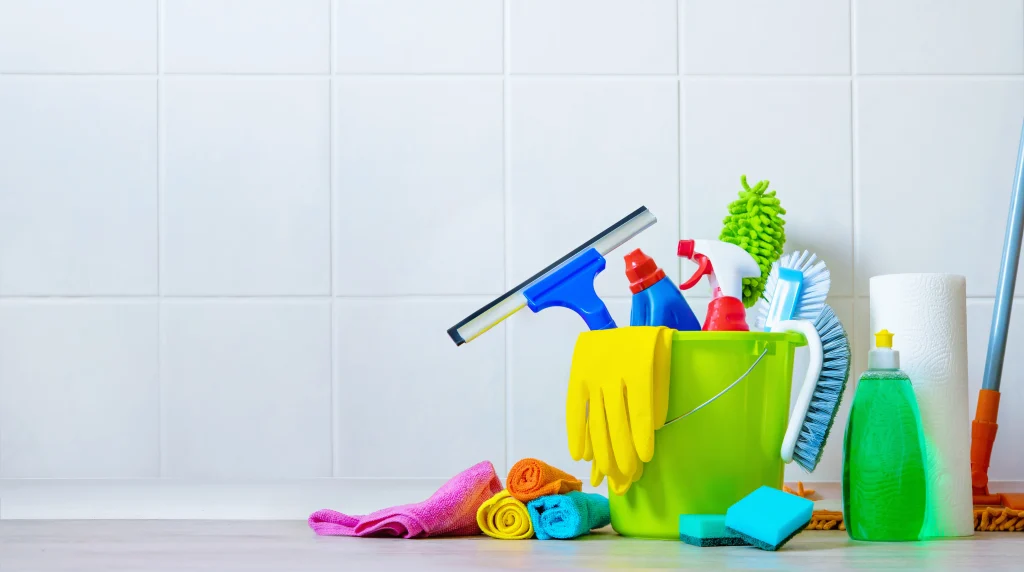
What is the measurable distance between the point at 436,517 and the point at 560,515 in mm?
119

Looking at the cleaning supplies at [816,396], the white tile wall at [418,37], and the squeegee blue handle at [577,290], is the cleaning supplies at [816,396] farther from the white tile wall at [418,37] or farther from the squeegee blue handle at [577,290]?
the white tile wall at [418,37]

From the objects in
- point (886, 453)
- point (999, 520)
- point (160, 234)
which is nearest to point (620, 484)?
point (886, 453)

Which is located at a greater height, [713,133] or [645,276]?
[713,133]

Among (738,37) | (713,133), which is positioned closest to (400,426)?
(713,133)

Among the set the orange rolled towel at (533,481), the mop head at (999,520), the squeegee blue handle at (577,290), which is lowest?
the mop head at (999,520)

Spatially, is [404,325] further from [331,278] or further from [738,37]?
[738,37]

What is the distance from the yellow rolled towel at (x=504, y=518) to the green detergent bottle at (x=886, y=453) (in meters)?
0.31

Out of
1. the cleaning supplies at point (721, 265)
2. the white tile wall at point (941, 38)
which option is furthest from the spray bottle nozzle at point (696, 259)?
Answer: the white tile wall at point (941, 38)

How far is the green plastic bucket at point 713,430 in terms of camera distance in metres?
0.81

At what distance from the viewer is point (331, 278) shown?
46.3 inches

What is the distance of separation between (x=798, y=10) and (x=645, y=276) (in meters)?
0.55

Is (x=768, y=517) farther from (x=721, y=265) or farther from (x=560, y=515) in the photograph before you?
(x=721, y=265)

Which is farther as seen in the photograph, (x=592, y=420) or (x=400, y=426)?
(x=400, y=426)

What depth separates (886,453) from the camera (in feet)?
2.61
